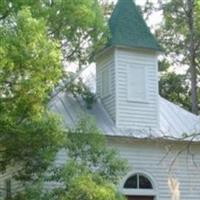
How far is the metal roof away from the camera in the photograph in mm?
19672

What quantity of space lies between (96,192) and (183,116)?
956 cm

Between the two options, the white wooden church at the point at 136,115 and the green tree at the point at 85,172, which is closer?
the green tree at the point at 85,172

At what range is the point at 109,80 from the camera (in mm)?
21016

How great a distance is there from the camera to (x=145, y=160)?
19.9m

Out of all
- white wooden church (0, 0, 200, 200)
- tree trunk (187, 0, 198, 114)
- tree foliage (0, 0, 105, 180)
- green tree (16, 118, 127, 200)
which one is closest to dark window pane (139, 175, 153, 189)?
white wooden church (0, 0, 200, 200)

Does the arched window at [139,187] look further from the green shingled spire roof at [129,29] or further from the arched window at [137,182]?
the green shingled spire roof at [129,29]

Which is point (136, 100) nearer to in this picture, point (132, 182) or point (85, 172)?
point (132, 182)

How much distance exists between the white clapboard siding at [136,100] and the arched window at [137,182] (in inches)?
64.9

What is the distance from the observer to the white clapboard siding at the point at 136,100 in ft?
66.8

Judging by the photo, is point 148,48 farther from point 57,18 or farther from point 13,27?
point 13,27

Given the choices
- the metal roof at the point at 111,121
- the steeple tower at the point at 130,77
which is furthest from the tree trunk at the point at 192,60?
the steeple tower at the point at 130,77

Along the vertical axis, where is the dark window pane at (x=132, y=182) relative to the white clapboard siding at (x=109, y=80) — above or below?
below

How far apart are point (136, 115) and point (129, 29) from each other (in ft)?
10.2

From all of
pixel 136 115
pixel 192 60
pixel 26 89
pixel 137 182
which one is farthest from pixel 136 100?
pixel 192 60
